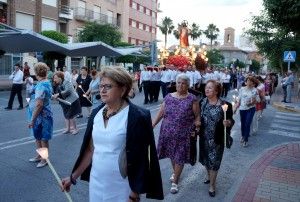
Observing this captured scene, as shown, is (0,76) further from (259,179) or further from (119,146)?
(119,146)

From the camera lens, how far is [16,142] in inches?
331

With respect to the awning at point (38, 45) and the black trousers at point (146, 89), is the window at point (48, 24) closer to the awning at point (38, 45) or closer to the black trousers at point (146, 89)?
the awning at point (38, 45)

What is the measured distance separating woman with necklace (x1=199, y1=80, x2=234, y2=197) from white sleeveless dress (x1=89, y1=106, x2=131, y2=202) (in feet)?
9.22

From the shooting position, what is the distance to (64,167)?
6.59m

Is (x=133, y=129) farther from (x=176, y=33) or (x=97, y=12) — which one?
(x=176, y=33)

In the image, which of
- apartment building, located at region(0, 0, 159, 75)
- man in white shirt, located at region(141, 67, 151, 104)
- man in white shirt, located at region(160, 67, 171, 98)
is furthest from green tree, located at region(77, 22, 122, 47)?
man in white shirt, located at region(141, 67, 151, 104)

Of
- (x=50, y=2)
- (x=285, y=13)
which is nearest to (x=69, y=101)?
(x=285, y=13)

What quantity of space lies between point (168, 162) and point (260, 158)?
1.95 m

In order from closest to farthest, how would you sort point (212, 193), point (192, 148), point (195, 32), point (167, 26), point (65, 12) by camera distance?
point (212, 193) → point (192, 148) → point (65, 12) → point (167, 26) → point (195, 32)

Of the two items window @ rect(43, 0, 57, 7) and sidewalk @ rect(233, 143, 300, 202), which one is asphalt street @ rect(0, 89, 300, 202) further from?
window @ rect(43, 0, 57, 7)

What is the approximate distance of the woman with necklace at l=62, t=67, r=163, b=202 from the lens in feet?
A: 9.28

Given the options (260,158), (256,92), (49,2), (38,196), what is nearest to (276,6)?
(256,92)

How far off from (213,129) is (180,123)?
48 cm

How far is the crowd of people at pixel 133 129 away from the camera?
9.34 ft
